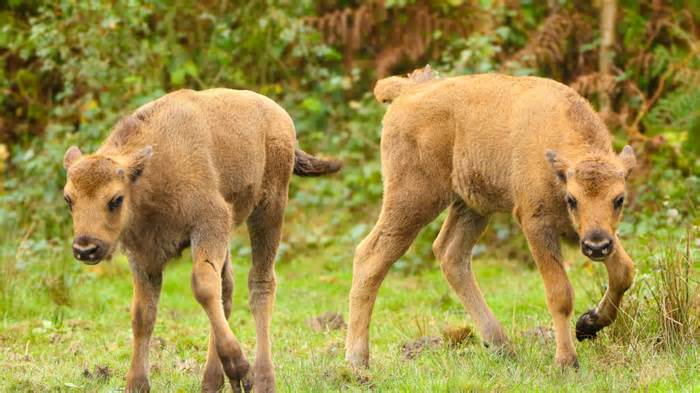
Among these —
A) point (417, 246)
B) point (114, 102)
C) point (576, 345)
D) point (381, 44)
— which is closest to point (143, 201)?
point (576, 345)

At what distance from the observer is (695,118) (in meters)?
13.1

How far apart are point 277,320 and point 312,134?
5.00m

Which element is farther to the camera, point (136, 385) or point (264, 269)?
point (264, 269)

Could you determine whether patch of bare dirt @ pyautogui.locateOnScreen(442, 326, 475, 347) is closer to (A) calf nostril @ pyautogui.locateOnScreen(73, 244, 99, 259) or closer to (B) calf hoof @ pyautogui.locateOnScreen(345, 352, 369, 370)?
(B) calf hoof @ pyautogui.locateOnScreen(345, 352, 369, 370)

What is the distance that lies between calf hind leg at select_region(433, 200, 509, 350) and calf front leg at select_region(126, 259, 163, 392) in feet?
8.86

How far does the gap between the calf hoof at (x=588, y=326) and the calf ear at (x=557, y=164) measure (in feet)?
3.39

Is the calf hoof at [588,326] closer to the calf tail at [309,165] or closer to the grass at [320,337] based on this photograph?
the grass at [320,337]

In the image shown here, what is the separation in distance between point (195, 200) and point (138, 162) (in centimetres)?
42

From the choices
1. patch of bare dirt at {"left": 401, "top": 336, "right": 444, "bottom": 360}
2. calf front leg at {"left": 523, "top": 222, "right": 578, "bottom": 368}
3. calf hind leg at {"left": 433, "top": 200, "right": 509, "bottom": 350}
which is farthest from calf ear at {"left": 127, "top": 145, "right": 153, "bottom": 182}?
calf hind leg at {"left": 433, "top": 200, "right": 509, "bottom": 350}

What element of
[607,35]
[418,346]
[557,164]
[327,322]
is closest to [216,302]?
[418,346]

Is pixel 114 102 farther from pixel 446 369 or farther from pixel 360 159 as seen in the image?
pixel 446 369

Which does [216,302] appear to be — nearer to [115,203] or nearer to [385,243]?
[115,203]

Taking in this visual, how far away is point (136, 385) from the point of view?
7.41 m

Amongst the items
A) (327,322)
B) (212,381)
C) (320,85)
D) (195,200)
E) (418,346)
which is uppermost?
(195,200)
